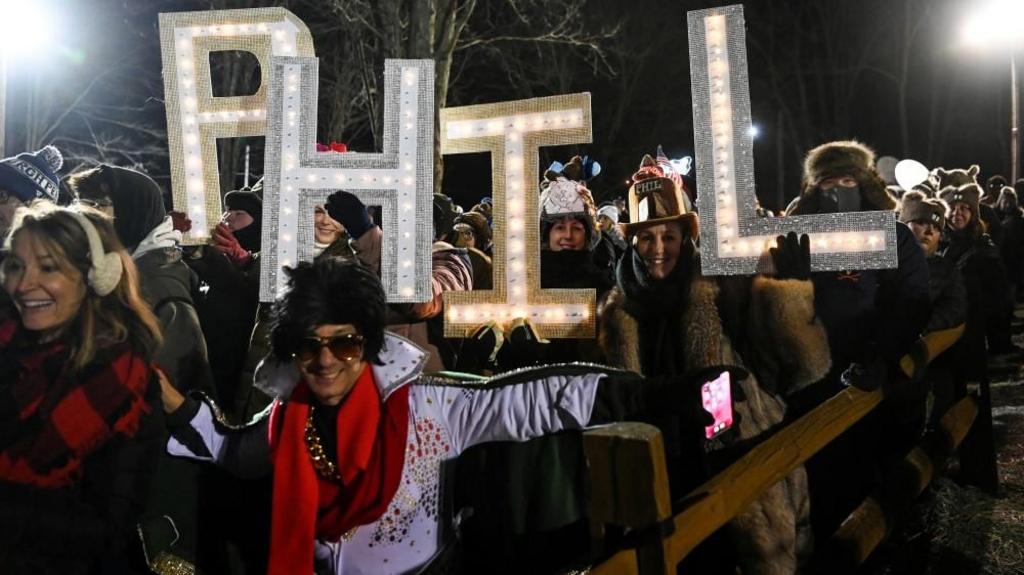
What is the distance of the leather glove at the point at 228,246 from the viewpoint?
146 inches

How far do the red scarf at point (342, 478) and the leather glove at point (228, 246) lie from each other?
5.70ft

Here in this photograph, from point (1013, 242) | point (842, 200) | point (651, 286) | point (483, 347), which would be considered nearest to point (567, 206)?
point (651, 286)

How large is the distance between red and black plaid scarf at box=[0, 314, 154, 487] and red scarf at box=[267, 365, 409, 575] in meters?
0.50

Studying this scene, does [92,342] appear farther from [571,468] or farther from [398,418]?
[571,468]

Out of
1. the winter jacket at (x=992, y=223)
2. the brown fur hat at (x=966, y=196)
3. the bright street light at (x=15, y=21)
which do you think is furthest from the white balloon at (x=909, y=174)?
the bright street light at (x=15, y=21)

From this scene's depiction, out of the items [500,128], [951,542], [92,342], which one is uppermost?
[500,128]

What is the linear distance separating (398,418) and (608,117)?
25.6 m

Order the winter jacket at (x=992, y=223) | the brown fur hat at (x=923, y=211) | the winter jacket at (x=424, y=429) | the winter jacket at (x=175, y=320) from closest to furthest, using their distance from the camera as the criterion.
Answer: the winter jacket at (x=424, y=429) < the winter jacket at (x=175, y=320) < the brown fur hat at (x=923, y=211) < the winter jacket at (x=992, y=223)

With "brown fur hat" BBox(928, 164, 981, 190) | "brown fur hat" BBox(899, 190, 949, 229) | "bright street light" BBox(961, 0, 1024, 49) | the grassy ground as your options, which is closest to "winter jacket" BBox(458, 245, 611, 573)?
the grassy ground

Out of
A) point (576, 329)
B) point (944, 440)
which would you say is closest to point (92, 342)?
point (576, 329)

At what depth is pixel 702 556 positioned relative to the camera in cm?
347

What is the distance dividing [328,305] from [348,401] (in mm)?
300

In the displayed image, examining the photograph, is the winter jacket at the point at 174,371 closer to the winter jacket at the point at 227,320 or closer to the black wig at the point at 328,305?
the winter jacket at the point at 227,320

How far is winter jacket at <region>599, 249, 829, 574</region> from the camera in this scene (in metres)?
3.02
